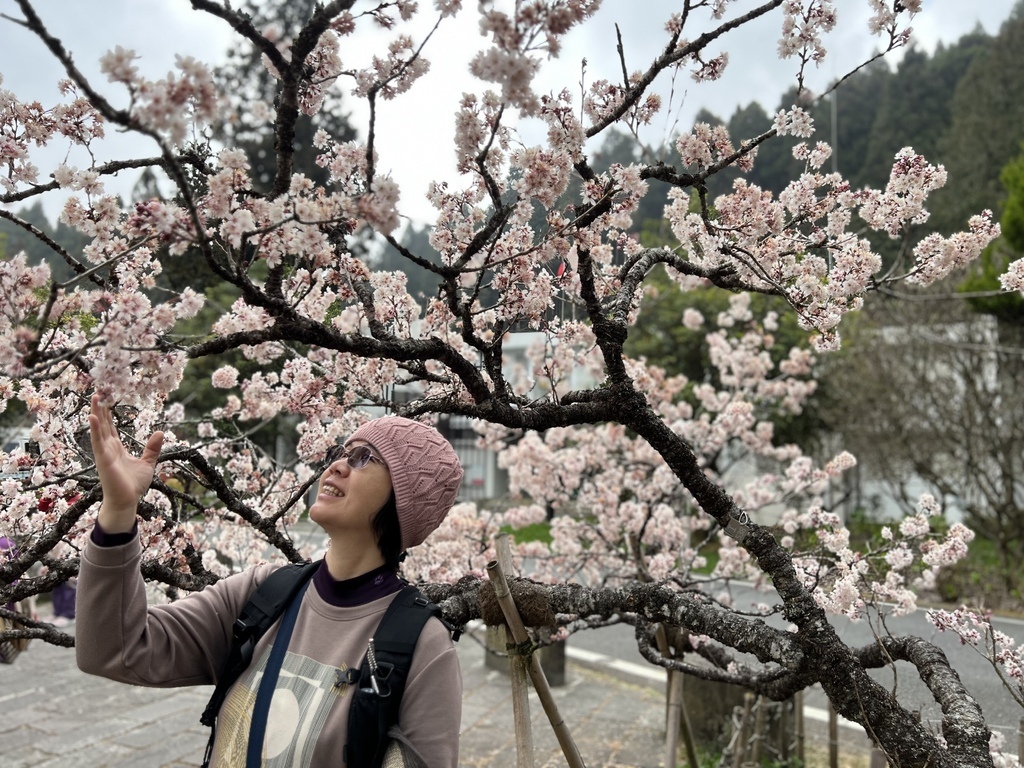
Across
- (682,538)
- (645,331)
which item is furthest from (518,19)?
(645,331)

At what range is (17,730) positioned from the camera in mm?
5105

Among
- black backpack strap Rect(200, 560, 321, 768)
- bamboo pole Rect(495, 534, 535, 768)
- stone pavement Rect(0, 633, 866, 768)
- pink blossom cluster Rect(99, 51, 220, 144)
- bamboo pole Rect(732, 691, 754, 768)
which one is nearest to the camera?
pink blossom cluster Rect(99, 51, 220, 144)

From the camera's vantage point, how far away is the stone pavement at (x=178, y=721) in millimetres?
4695

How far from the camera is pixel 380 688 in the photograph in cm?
133

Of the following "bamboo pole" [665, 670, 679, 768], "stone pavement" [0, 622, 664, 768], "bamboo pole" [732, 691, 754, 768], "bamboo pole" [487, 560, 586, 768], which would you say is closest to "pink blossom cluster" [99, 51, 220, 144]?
"bamboo pole" [487, 560, 586, 768]

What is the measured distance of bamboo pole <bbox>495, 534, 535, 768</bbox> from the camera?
2.21 metres

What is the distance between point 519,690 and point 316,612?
0.96 meters

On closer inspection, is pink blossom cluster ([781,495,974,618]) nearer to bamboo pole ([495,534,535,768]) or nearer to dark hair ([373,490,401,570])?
bamboo pole ([495,534,535,768])

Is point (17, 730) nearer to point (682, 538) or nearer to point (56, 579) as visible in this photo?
point (56, 579)

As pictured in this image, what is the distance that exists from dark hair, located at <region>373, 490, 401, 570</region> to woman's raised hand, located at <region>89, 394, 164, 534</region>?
0.45 m

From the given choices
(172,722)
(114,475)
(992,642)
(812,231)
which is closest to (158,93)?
(114,475)

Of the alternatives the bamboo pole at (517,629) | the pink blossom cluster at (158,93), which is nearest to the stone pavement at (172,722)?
the bamboo pole at (517,629)

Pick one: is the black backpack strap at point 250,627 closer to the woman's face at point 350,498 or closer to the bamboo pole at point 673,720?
the woman's face at point 350,498

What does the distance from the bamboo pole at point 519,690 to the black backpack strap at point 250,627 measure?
2.55 ft
